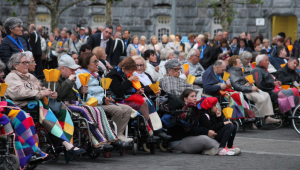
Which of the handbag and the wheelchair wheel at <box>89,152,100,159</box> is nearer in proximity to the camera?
the handbag

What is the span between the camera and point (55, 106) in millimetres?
7738

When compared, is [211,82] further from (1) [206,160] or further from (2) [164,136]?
(1) [206,160]

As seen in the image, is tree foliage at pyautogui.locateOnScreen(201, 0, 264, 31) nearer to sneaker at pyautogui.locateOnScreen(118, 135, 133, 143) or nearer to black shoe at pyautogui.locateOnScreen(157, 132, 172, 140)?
black shoe at pyautogui.locateOnScreen(157, 132, 172, 140)

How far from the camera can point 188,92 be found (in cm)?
941

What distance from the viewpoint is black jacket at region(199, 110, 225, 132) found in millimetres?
9008

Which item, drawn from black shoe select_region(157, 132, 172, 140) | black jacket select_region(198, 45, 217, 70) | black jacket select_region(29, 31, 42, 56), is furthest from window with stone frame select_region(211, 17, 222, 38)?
black shoe select_region(157, 132, 172, 140)

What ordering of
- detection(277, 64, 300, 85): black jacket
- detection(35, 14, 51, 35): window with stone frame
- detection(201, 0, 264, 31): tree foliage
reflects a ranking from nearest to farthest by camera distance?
detection(277, 64, 300, 85): black jacket
detection(201, 0, 264, 31): tree foliage
detection(35, 14, 51, 35): window with stone frame

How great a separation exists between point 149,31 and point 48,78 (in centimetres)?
2213

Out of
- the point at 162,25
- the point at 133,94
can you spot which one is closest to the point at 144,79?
the point at 133,94

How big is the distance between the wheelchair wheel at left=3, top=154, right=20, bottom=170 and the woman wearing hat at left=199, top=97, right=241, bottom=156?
3246 millimetres

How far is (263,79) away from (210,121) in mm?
4306

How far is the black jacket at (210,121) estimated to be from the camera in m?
9.01

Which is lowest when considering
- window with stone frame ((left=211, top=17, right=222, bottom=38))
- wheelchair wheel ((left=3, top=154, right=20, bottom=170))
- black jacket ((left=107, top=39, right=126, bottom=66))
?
wheelchair wheel ((left=3, top=154, right=20, bottom=170))

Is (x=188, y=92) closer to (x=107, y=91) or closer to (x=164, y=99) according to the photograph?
(x=164, y=99)
